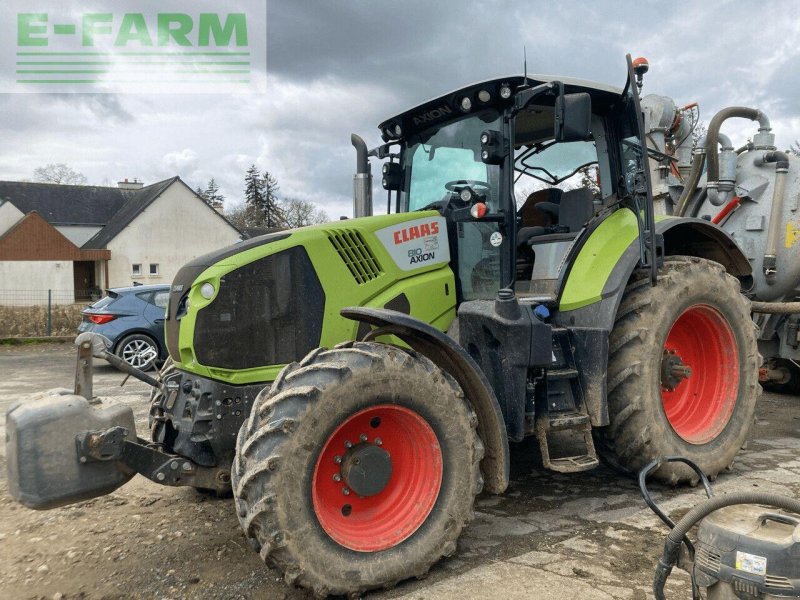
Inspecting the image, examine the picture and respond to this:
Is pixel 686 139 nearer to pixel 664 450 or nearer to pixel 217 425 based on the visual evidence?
pixel 664 450

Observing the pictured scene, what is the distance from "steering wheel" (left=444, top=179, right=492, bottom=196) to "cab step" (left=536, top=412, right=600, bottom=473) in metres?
1.44

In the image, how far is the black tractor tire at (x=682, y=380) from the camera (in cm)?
419

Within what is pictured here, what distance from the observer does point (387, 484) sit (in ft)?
10.8

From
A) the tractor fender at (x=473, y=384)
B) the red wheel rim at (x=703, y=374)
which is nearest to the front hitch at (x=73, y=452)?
the tractor fender at (x=473, y=384)

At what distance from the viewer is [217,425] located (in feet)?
11.1

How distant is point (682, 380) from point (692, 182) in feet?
7.89

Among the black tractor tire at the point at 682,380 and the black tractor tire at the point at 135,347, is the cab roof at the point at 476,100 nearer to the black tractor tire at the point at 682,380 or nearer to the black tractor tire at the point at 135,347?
the black tractor tire at the point at 682,380

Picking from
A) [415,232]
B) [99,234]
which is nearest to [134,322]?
[415,232]

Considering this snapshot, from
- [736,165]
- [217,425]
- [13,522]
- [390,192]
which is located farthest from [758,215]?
[13,522]

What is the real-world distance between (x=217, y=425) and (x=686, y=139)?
5374mm

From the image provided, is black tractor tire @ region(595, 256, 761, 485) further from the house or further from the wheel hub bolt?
the house

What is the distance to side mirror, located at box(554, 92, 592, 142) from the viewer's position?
3.74 meters

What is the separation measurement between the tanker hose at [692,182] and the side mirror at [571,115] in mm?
3050

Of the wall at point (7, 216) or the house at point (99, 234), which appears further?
the wall at point (7, 216)
